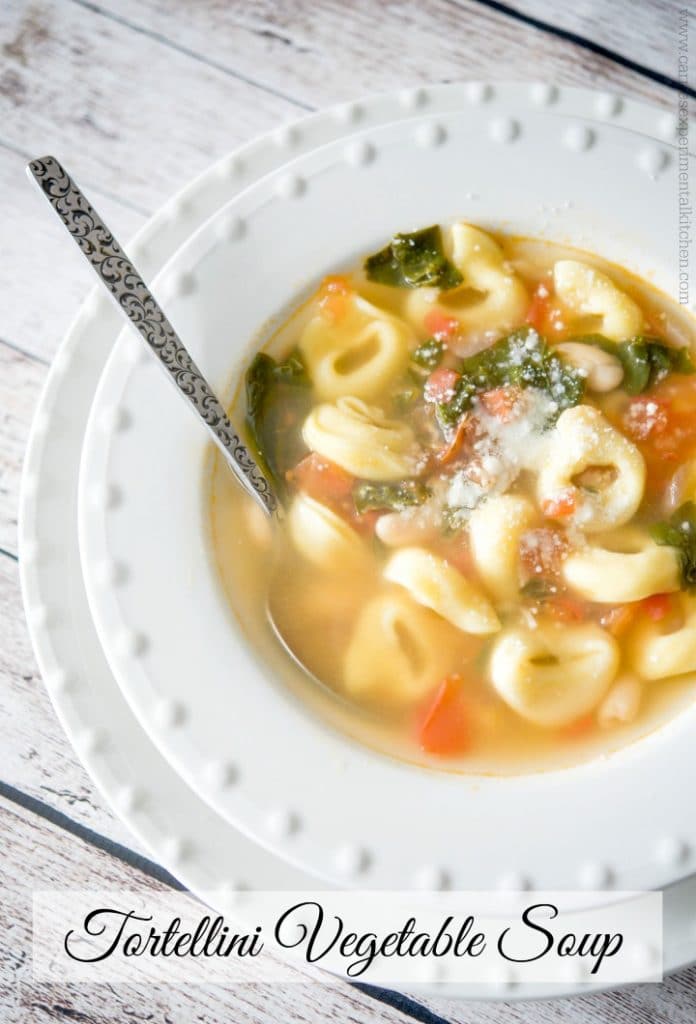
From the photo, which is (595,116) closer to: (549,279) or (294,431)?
(549,279)

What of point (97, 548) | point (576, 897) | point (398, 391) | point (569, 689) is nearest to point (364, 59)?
point (398, 391)

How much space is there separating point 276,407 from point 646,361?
804mm

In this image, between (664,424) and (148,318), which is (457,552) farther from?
(148,318)

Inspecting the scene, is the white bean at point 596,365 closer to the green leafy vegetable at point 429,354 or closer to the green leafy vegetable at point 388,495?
the green leafy vegetable at point 429,354

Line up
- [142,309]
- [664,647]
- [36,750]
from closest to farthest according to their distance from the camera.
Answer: [142,309] < [664,647] < [36,750]

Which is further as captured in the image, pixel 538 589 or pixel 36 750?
pixel 36 750

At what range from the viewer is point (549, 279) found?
7.54ft

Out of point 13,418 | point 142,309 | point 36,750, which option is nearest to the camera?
point 142,309

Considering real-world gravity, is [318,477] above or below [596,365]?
below

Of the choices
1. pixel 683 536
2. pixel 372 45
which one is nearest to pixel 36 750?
pixel 683 536

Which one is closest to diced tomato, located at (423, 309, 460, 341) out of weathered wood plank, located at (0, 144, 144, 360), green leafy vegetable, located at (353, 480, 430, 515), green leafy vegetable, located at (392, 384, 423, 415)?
green leafy vegetable, located at (392, 384, 423, 415)

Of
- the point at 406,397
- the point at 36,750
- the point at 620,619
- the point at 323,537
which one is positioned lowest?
the point at 36,750

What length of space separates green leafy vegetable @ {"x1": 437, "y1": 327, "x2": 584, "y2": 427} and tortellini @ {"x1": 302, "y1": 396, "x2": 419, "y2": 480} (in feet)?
0.37

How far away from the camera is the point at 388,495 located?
2.23 meters
